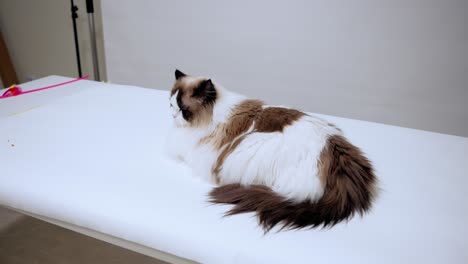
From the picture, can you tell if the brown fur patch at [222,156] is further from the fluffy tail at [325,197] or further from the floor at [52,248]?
the floor at [52,248]

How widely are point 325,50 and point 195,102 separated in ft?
3.86

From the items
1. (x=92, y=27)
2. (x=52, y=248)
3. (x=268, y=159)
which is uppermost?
(x=92, y=27)

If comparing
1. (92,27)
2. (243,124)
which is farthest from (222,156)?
(92,27)

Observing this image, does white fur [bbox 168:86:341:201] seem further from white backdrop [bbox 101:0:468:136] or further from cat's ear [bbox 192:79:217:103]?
white backdrop [bbox 101:0:468:136]

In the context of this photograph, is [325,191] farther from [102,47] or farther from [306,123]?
[102,47]

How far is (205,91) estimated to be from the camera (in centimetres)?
91

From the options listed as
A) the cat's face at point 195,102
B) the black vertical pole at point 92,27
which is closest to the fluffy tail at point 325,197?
the cat's face at point 195,102

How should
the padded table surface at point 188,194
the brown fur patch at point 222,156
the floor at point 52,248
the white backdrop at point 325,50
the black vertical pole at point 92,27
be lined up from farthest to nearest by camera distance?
1. the black vertical pole at point 92,27
2. the white backdrop at point 325,50
3. the floor at point 52,248
4. the brown fur patch at point 222,156
5. the padded table surface at point 188,194

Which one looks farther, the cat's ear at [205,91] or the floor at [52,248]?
the floor at [52,248]

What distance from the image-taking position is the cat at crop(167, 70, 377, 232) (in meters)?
0.73

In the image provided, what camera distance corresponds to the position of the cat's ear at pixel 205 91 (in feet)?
2.98

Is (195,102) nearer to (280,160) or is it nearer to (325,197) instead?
(280,160)

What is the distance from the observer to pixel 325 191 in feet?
2.42

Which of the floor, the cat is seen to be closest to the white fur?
the cat
